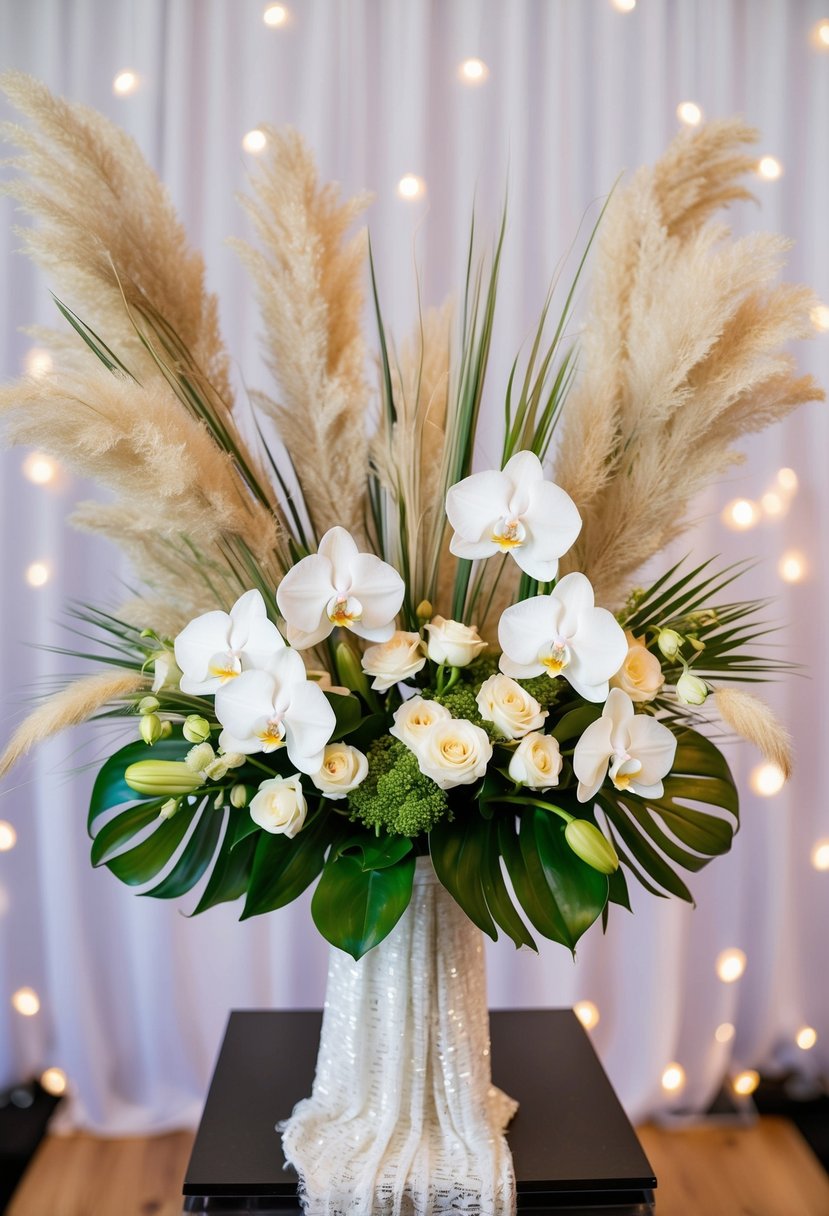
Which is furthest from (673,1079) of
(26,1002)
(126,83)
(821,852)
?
(126,83)

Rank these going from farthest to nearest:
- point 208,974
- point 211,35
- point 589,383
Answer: point 208,974 → point 211,35 → point 589,383

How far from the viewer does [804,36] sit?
181 cm

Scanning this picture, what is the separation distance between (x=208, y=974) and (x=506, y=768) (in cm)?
126

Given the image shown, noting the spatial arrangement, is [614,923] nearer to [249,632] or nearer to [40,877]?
[40,877]

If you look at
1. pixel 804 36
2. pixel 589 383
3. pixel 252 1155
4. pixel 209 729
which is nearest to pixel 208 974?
pixel 252 1155

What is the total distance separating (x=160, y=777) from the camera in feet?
2.51

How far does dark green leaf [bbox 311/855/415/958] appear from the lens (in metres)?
0.75

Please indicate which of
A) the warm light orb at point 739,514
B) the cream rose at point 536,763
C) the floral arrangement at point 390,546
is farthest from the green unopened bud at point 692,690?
the warm light orb at point 739,514

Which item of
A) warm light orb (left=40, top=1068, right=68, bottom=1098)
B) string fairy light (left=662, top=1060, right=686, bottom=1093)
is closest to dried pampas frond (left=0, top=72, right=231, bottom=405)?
warm light orb (left=40, top=1068, right=68, bottom=1098)

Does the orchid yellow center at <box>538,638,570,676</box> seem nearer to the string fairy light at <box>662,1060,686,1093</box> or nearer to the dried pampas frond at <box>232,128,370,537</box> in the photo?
the dried pampas frond at <box>232,128,370,537</box>

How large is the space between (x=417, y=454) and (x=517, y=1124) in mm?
643

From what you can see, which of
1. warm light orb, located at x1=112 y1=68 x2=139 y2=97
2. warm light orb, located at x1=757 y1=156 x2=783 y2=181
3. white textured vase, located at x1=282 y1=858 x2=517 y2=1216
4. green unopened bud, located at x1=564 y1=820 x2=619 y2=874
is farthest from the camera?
warm light orb, located at x1=757 y1=156 x2=783 y2=181

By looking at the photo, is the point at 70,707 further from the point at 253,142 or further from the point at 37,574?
the point at 253,142

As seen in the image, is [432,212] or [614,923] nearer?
[432,212]
